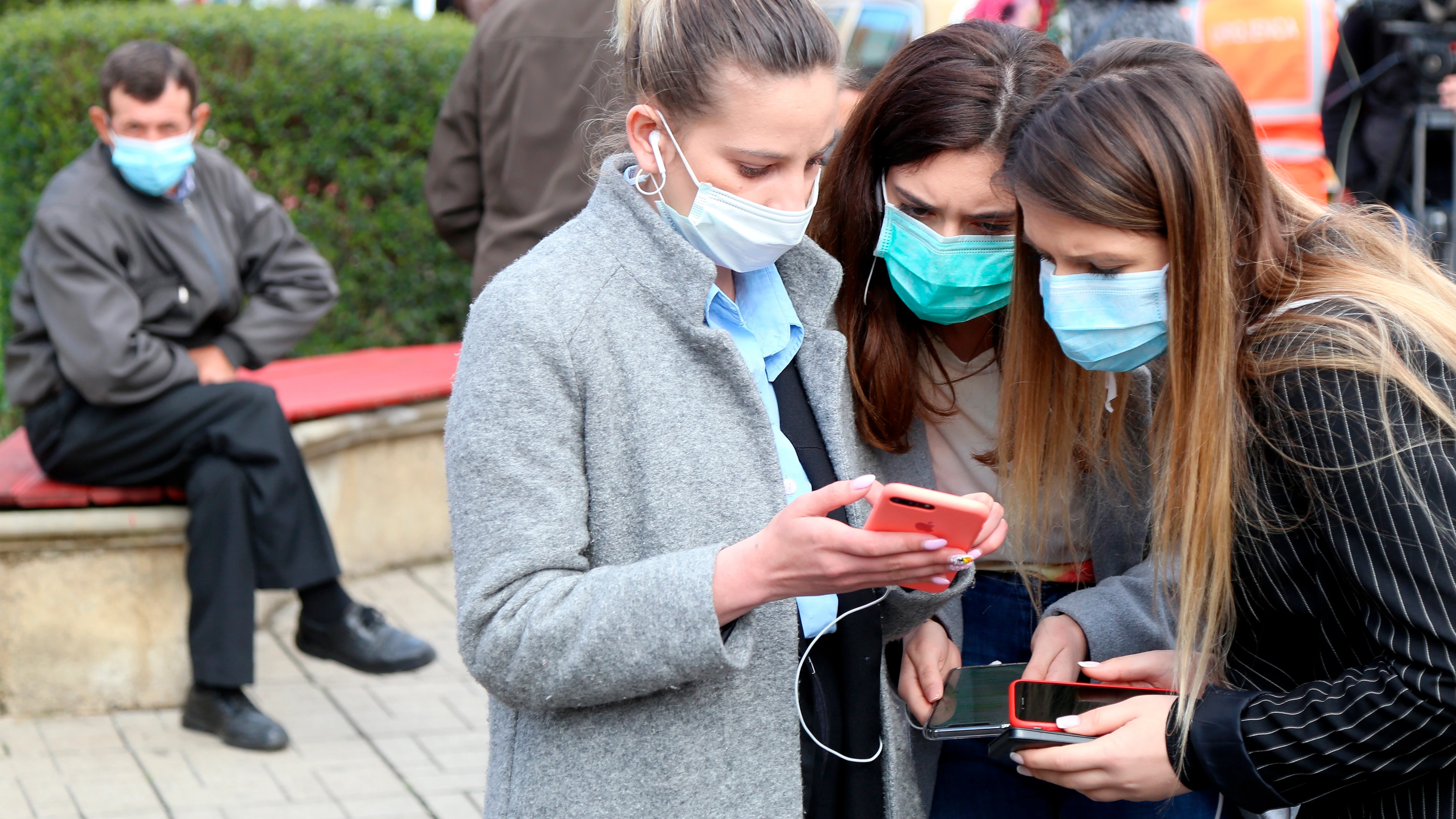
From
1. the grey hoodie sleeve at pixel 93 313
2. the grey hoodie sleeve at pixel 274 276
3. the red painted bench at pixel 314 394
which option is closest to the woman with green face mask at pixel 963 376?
the red painted bench at pixel 314 394

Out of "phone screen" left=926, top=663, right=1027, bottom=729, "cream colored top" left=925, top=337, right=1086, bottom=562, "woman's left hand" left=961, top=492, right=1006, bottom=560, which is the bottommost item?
"phone screen" left=926, top=663, right=1027, bottom=729

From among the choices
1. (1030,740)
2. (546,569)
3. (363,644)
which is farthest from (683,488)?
(363,644)

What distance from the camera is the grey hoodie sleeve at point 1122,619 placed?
2074mm

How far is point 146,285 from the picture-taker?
428 centimetres

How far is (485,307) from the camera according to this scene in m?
1.66

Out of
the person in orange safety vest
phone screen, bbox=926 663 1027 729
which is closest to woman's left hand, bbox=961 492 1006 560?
phone screen, bbox=926 663 1027 729

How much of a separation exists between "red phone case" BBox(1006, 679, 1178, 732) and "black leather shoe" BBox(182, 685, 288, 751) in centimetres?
265

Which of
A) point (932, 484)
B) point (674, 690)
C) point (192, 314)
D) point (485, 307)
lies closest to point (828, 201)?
point (932, 484)

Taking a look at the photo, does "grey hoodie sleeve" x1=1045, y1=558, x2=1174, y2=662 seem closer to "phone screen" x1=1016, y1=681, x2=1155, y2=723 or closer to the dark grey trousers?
"phone screen" x1=1016, y1=681, x2=1155, y2=723

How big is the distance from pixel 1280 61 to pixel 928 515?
444cm

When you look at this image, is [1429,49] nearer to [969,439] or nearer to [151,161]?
[969,439]

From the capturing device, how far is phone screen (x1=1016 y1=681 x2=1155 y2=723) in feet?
6.10

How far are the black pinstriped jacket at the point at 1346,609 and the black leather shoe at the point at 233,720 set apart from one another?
297cm

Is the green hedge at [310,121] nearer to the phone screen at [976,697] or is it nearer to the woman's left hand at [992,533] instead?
the phone screen at [976,697]
